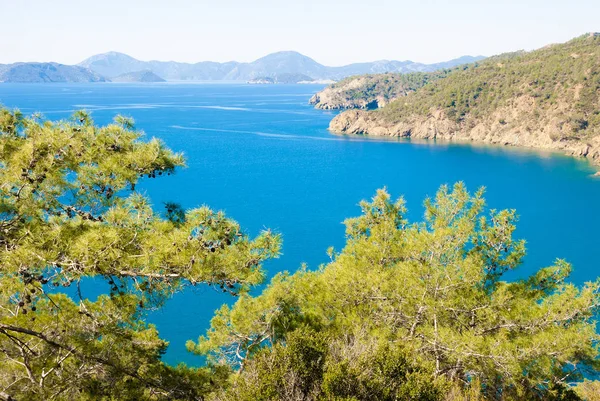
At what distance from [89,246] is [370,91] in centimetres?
13969

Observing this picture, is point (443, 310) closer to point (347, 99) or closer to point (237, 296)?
point (237, 296)

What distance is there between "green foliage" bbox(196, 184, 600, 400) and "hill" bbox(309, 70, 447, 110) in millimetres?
121112

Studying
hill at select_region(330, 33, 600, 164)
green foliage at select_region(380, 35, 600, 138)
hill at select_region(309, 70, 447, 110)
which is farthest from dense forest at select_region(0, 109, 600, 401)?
hill at select_region(309, 70, 447, 110)

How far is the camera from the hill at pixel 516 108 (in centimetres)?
6569

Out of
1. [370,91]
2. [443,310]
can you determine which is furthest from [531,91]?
[443,310]

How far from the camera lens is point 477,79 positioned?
289 feet

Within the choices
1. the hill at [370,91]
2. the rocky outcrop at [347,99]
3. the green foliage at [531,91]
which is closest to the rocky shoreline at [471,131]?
Answer: the green foliage at [531,91]

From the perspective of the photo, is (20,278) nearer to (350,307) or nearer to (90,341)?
(90,341)

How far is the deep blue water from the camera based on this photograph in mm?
29016

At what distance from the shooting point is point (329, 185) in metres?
47.0

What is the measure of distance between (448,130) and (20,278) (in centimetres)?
7864

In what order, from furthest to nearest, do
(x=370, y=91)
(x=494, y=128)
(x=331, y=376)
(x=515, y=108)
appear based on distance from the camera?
(x=370, y=91)
(x=515, y=108)
(x=494, y=128)
(x=331, y=376)

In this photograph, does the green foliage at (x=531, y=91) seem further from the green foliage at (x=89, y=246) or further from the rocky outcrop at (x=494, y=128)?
the green foliage at (x=89, y=246)

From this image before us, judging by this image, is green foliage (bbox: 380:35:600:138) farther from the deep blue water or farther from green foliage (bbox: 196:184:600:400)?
green foliage (bbox: 196:184:600:400)
